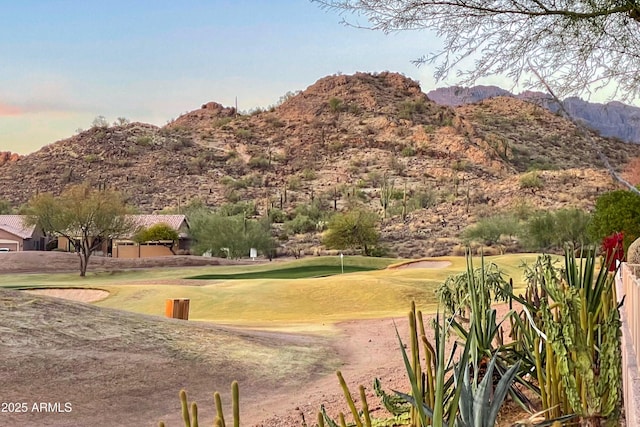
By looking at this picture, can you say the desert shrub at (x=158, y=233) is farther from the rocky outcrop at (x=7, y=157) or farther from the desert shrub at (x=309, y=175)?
the rocky outcrop at (x=7, y=157)

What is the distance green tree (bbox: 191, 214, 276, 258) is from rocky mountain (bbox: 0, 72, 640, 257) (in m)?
3.53

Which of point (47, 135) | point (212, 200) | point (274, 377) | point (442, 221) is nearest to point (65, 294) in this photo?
point (274, 377)

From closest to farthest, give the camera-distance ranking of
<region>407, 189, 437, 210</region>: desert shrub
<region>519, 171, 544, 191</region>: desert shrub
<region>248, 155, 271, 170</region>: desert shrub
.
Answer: <region>407, 189, 437, 210</region>: desert shrub < <region>519, 171, 544, 191</region>: desert shrub < <region>248, 155, 271, 170</region>: desert shrub

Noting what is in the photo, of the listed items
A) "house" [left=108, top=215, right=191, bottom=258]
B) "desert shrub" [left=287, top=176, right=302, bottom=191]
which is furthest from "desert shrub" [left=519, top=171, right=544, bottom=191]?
"house" [left=108, top=215, right=191, bottom=258]

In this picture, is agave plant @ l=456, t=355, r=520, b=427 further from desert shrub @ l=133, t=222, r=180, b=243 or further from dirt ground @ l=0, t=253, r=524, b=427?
desert shrub @ l=133, t=222, r=180, b=243

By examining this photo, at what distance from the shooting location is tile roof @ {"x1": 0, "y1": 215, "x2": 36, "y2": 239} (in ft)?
217

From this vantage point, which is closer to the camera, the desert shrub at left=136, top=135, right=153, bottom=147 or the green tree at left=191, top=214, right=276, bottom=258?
the green tree at left=191, top=214, right=276, bottom=258

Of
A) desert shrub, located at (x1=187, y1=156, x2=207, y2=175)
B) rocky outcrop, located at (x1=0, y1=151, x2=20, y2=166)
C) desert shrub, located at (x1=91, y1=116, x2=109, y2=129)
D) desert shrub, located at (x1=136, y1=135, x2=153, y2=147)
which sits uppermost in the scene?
desert shrub, located at (x1=91, y1=116, x2=109, y2=129)

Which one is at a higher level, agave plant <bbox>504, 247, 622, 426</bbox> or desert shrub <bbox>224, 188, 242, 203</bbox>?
desert shrub <bbox>224, 188, 242, 203</bbox>

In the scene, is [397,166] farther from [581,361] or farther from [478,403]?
[478,403]

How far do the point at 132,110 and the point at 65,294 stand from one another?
77.3 meters

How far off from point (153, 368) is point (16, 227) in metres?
59.7

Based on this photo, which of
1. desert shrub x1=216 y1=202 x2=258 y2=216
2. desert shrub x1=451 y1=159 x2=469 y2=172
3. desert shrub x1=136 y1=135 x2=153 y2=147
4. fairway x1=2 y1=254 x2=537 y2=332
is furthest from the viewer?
desert shrub x1=136 y1=135 x2=153 y2=147

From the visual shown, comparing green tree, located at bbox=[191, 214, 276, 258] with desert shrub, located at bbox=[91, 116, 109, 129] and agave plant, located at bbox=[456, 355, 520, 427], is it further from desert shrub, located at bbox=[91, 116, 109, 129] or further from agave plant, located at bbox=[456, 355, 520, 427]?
agave plant, located at bbox=[456, 355, 520, 427]
